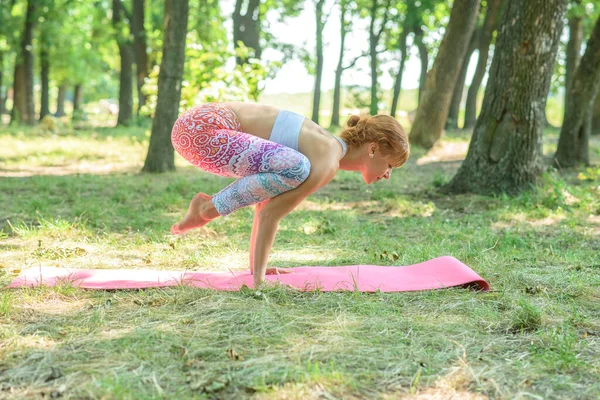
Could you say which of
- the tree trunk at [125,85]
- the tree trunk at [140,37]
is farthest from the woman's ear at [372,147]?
the tree trunk at [125,85]

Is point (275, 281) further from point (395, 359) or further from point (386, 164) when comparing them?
point (395, 359)

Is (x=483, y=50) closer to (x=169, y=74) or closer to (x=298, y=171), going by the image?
(x=169, y=74)

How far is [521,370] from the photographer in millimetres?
2463

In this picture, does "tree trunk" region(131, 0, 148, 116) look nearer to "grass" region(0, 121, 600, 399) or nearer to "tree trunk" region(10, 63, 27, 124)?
"tree trunk" region(10, 63, 27, 124)

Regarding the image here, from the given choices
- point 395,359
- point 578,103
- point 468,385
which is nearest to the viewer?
point 468,385

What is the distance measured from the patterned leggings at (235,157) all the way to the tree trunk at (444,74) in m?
8.88

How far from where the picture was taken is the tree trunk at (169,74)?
340 inches

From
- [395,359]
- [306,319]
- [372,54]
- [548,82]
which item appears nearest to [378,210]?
[548,82]

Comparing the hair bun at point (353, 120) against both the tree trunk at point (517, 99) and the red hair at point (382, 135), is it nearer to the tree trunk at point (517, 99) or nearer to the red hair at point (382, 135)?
the red hair at point (382, 135)

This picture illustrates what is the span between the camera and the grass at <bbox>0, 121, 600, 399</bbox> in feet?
7.60

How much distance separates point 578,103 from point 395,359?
24.9ft

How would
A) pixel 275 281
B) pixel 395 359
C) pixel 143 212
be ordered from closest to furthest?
pixel 395 359, pixel 275 281, pixel 143 212

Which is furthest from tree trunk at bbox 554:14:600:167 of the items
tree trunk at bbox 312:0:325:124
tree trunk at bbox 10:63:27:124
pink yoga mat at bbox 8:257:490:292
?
tree trunk at bbox 10:63:27:124

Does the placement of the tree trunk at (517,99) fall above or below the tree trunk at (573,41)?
below
